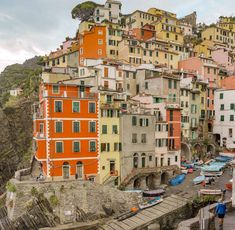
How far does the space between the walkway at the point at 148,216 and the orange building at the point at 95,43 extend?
4638cm

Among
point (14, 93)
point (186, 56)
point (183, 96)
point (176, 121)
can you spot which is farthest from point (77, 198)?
point (186, 56)

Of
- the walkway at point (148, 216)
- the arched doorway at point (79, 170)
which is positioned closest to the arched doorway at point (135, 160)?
the arched doorway at point (79, 170)

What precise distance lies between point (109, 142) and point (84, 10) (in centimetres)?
7685

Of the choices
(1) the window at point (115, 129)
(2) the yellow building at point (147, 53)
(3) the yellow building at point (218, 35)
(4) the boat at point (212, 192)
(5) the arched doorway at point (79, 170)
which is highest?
(3) the yellow building at point (218, 35)

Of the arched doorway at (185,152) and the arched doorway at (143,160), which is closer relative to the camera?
the arched doorway at (143,160)

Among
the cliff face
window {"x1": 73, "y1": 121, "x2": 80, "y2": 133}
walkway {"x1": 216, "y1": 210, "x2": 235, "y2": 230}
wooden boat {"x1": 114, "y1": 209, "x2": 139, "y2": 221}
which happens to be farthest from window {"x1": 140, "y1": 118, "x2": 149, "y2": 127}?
the cliff face

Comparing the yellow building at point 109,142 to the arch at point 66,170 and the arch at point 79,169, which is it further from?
the arch at point 66,170

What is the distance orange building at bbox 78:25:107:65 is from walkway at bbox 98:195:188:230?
152 ft

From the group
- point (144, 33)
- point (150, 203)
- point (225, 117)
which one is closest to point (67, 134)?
point (150, 203)

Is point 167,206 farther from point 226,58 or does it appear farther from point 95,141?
point 226,58

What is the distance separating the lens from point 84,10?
104 m

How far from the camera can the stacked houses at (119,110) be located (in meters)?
38.3

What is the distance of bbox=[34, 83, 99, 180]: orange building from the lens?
37219 mm

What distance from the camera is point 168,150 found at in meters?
48.1
